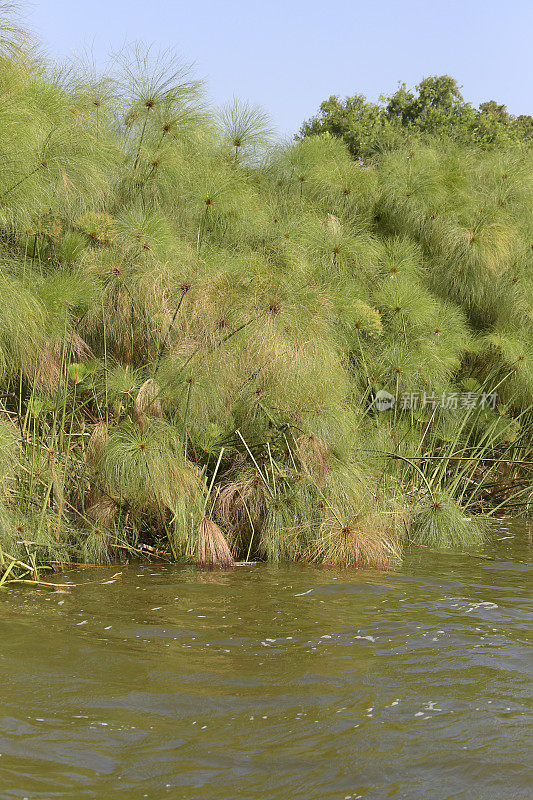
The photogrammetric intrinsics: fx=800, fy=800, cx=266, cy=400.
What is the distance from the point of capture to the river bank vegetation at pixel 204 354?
5648mm

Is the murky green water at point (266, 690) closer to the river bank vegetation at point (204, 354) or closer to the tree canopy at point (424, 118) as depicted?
the river bank vegetation at point (204, 354)

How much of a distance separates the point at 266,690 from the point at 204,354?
2.92m

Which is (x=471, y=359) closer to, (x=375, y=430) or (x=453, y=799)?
(x=375, y=430)

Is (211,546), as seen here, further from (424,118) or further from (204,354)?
(424,118)

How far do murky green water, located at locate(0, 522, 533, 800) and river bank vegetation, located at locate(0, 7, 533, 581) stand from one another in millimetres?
689

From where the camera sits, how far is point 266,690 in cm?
342

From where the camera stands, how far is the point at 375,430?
23.8ft

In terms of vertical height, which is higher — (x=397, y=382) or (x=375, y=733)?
(x=397, y=382)

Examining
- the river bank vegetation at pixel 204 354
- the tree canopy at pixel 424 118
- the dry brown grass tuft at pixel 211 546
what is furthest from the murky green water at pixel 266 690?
the tree canopy at pixel 424 118

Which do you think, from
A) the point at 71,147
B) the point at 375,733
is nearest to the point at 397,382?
the point at 71,147

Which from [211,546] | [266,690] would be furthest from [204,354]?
[266,690]

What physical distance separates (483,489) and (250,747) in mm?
6103

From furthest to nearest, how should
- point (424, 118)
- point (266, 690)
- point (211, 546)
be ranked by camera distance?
1. point (424, 118)
2. point (211, 546)
3. point (266, 690)

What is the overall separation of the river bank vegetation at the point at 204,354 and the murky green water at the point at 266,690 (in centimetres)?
69
